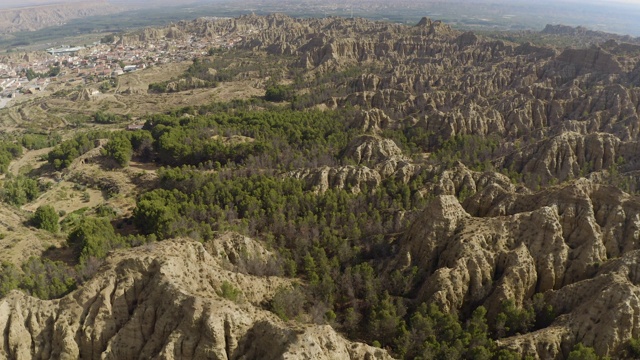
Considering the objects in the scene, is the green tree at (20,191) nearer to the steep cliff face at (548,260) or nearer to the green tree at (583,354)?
the steep cliff face at (548,260)

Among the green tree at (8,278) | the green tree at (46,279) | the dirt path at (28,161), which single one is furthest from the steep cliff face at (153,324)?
the dirt path at (28,161)

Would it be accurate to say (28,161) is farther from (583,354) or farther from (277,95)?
(583,354)

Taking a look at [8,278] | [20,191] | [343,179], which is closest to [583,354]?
[343,179]

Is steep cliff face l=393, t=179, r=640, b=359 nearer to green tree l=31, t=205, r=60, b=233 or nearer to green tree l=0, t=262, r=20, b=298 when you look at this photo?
green tree l=0, t=262, r=20, b=298

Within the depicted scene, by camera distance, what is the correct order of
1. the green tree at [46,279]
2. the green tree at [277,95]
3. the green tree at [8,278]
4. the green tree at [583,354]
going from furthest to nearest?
the green tree at [277,95]
the green tree at [8,278]
the green tree at [46,279]
the green tree at [583,354]

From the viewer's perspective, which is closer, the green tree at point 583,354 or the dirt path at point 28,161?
the green tree at point 583,354

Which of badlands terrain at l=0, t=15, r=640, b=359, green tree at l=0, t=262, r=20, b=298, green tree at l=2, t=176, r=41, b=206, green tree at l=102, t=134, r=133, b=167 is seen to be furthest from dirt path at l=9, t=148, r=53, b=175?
green tree at l=0, t=262, r=20, b=298

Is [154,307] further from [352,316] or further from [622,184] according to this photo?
[622,184]
